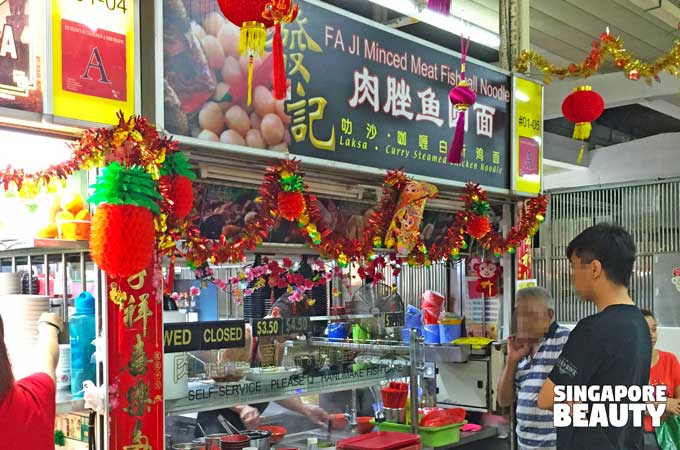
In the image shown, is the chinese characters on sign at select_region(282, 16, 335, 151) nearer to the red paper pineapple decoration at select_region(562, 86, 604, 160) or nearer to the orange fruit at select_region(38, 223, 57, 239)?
the orange fruit at select_region(38, 223, 57, 239)

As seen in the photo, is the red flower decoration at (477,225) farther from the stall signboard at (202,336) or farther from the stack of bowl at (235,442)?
the stack of bowl at (235,442)

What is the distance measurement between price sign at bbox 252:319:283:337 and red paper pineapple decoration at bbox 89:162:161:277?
102 cm

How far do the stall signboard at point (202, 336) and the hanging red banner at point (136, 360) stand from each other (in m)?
0.17

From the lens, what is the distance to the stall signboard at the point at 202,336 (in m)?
2.79

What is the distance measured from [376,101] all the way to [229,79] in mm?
952

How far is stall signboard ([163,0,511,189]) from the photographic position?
2.85 metres

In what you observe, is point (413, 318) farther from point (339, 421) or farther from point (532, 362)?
point (532, 362)

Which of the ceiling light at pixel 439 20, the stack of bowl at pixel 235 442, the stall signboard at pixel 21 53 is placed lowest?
the stack of bowl at pixel 235 442

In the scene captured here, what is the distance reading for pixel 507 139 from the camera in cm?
464

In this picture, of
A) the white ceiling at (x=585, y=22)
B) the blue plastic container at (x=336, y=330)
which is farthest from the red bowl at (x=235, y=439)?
the white ceiling at (x=585, y=22)

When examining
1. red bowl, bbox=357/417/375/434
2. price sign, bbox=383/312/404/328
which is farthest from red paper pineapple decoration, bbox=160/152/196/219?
red bowl, bbox=357/417/375/434

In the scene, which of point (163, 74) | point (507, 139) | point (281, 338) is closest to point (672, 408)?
point (507, 139)

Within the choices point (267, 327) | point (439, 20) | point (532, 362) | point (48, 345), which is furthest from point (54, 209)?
point (439, 20)

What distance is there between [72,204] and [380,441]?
6.55 feet
